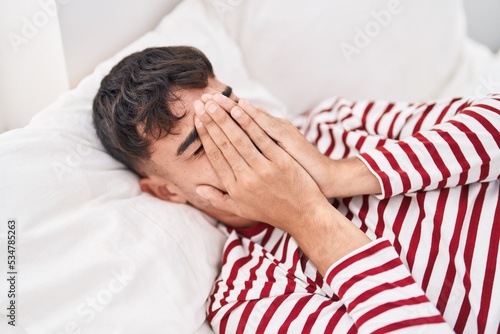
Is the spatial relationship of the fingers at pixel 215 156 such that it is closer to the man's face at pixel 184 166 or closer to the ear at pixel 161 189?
the man's face at pixel 184 166

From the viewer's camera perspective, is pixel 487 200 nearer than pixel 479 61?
Yes

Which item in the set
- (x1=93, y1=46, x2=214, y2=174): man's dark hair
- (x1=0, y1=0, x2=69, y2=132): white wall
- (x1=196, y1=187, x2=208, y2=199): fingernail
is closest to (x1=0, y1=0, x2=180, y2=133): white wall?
(x1=0, y1=0, x2=69, y2=132): white wall

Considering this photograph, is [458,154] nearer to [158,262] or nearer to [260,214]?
[260,214]

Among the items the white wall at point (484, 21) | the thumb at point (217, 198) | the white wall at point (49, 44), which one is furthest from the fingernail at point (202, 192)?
the white wall at point (484, 21)

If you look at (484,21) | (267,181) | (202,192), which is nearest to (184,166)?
(202,192)

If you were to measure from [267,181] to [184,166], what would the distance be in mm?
166

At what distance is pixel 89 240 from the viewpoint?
30.6 inches

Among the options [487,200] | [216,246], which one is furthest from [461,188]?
[216,246]

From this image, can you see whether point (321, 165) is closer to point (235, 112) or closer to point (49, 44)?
point (235, 112)

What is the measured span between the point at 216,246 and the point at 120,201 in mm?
216

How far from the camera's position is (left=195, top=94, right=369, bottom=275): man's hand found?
798 mm

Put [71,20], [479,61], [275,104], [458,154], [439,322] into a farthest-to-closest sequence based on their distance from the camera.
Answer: [479,61], [275,104], [71,20], [458,154], [439,322]

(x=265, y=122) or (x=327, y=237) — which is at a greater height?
(x=265, y=122)

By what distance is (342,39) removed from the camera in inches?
46.2
